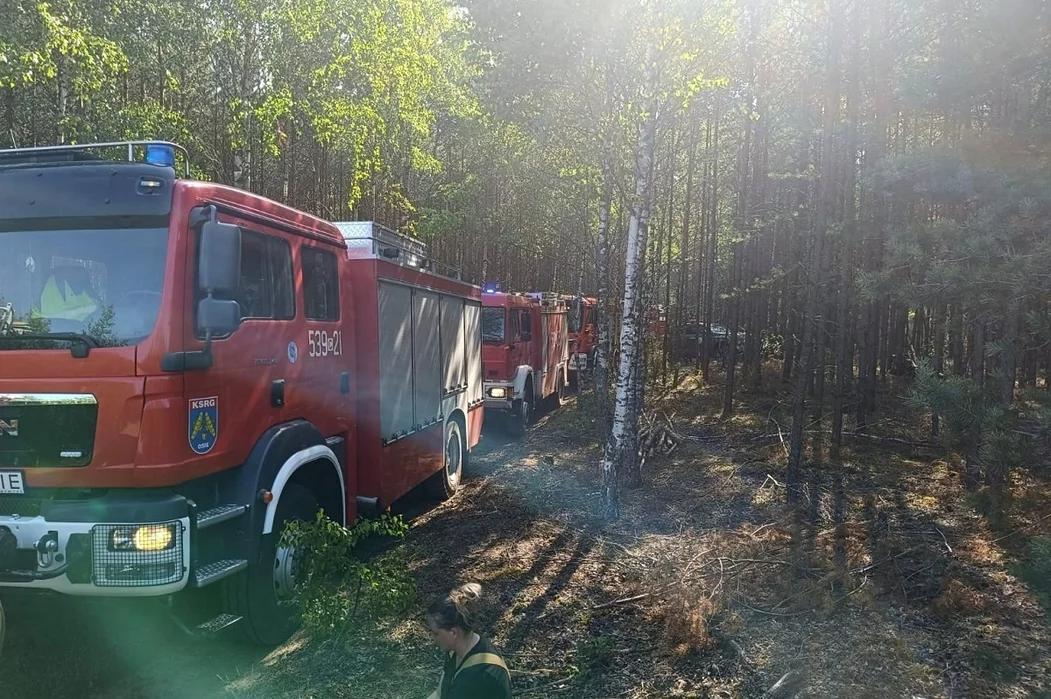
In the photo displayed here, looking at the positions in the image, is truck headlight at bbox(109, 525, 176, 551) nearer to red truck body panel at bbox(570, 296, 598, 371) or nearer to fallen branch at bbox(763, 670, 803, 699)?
fallen branch at bbox(763, 670, 803, 699)

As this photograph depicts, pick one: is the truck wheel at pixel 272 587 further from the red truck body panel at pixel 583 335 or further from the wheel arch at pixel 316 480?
the red truck body panel at pixel 583 335

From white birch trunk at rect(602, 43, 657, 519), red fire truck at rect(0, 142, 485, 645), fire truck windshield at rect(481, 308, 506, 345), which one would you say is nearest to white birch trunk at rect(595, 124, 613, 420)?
fire truck windshield at rect(481, 308, 506, 345)

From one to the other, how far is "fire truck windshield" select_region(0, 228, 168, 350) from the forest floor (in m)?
1.88

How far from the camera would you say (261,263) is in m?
4.93

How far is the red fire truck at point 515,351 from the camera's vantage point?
13.7m

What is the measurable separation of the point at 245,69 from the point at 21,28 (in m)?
4.99

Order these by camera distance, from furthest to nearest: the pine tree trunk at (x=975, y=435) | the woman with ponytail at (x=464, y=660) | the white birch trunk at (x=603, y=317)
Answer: the white birch trunk at (x=603, y=317) → the pine tree trunk at (x=975, y=435) → the woman with ponytail at (x=464, y=660)

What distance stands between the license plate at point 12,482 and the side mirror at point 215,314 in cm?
119

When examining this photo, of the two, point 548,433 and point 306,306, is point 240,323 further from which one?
point 548,433

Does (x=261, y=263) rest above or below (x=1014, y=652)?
above

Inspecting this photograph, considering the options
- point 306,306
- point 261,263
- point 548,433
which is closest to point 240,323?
point 261,263

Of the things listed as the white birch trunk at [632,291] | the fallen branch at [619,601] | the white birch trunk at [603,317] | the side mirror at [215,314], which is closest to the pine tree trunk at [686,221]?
the white birch trunk at [603,317]

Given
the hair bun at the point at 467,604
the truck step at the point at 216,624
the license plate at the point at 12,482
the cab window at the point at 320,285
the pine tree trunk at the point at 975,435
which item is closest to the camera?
the hair bun at the point at 467,604

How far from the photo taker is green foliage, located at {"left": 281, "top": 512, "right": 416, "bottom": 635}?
4605 mm
